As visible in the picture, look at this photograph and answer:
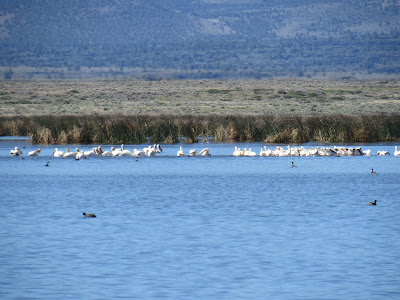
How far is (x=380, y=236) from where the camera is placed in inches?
572

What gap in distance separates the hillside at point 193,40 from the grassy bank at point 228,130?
84179 millimetres

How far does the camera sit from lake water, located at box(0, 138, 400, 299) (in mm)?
11086

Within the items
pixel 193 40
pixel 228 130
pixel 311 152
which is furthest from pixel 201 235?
pixel 193 40

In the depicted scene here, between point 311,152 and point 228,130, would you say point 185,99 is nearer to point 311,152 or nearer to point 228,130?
point 228,130

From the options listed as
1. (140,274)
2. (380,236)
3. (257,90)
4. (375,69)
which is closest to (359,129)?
(380,236)

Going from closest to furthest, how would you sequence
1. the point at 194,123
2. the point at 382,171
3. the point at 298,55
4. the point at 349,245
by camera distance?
the point at 349,245 < the point at 382,171 < the point at 194,123 < the point at 298,55

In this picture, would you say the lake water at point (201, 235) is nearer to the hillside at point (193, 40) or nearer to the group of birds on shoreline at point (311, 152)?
the group of birds on shoreline at point (311, 152)

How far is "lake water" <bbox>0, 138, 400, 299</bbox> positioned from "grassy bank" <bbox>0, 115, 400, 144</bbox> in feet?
41.0

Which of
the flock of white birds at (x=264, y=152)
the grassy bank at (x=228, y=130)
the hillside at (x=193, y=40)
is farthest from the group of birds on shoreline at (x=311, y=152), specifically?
the hillside at (x=193, y=40)

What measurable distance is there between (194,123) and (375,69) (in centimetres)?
10227

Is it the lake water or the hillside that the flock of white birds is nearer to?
the lake water

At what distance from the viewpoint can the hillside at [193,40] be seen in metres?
144

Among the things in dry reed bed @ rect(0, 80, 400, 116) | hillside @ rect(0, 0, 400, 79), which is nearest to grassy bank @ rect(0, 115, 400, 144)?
dry reed bed @ rect(0, 80, 400, 116)

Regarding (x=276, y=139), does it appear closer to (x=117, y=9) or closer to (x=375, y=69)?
(x=375, y=69)
